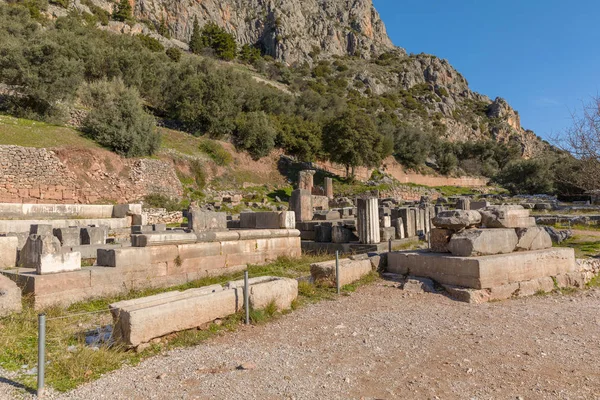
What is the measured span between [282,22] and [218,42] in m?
23.3

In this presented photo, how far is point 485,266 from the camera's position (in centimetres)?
818

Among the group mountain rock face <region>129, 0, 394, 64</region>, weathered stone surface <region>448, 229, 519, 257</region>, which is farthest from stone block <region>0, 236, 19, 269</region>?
mountain rock face <region>129, 0, 394, 64</region>

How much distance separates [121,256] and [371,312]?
5.05 metres

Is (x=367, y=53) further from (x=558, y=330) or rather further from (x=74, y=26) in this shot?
(x=558, y=330)

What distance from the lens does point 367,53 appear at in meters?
111

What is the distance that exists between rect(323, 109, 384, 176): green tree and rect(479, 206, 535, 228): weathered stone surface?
1292 inches

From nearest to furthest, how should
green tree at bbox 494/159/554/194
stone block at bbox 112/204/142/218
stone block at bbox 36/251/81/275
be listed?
stone block at bbox 36/251/81/275 < stone block at bbox 112/204/142/218 < green tree at bbox 494/159/554/194

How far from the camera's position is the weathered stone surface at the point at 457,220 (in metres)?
9.40

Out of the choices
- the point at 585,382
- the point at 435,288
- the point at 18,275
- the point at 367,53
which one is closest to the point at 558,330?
the point at 585,382

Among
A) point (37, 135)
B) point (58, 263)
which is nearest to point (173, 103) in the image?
point (37, 135)

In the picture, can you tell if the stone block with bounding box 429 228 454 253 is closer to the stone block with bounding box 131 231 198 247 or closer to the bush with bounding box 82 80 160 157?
the stone block with bounding box 131 231 198 247

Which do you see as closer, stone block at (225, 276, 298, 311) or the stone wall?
stone block at (225, 276, 298, 311)

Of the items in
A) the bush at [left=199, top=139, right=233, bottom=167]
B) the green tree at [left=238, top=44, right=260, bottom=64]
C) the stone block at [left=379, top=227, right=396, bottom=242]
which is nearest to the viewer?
the stone block at [left=379, top=227, right=396, bottom=242]

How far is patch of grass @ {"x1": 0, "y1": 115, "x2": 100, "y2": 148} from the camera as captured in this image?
24.0 m
